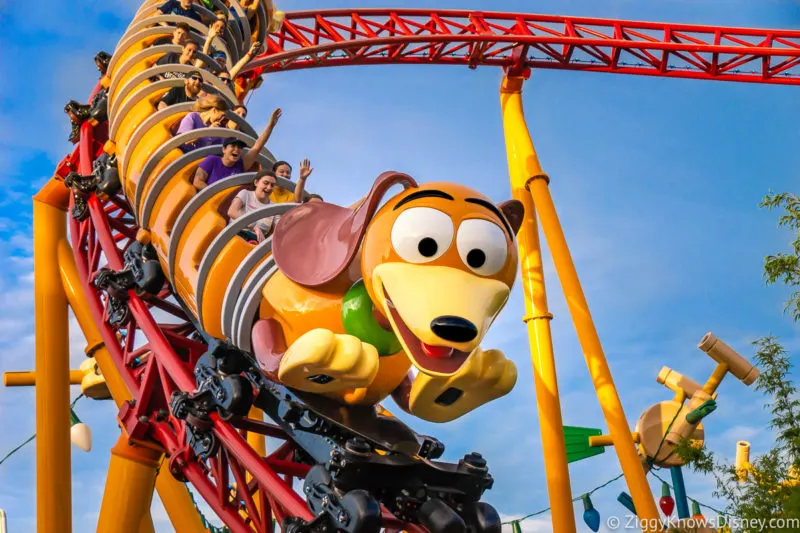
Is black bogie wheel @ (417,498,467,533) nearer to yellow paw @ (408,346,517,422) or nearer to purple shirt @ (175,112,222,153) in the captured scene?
yellow paw @ (408,346,517,422)

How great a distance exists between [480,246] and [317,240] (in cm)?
83

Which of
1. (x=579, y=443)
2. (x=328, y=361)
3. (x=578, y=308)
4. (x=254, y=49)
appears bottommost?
(x=328, y=361)

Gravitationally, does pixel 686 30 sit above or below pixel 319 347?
above

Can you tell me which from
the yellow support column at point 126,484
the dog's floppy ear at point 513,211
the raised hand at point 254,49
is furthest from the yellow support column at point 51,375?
the dog's floppy ear at point 513,211

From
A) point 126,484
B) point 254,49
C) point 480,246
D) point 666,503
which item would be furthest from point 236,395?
point 666,503

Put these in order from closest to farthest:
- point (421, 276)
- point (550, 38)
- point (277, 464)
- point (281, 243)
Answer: point (421, 276) < point (281, 243) < point (277, 464) < point (550, 38)

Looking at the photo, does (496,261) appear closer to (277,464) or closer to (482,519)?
(482,519)

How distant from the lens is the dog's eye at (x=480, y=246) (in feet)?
12.2

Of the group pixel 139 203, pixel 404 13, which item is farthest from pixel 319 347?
pixel 404 13

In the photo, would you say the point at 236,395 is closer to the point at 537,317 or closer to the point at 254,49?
the point at 254,49

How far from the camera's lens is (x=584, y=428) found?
8.41 metres

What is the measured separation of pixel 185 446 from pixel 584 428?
4.25 m

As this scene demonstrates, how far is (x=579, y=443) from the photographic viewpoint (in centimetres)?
838

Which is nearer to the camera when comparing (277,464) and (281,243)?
(281,243)
